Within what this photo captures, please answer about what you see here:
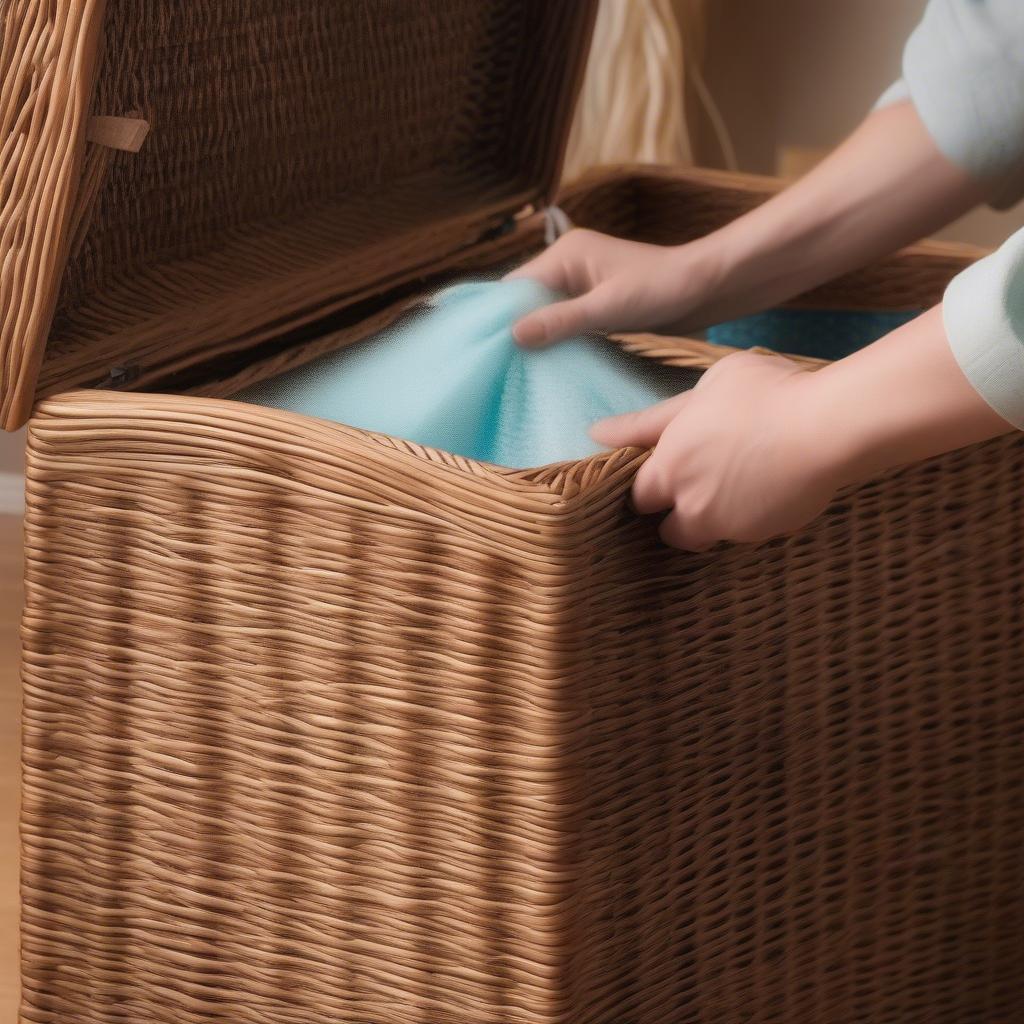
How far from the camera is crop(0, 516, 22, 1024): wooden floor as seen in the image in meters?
0.96

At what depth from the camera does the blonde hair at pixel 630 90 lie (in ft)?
5.46

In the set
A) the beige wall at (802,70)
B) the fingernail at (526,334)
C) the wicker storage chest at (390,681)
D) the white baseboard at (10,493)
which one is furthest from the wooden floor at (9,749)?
the beige wall at (802,70)

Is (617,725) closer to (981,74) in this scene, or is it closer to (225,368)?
(225,368)

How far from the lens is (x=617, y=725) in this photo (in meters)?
0.66

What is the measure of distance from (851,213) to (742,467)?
0.39m

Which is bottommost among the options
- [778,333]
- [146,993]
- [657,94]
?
[146,993]

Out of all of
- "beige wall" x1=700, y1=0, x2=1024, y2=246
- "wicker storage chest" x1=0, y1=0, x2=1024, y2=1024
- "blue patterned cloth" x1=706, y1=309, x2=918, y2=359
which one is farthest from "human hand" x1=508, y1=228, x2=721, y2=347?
"beige wall" x1=700, y1=0, x2=1024, y2=246

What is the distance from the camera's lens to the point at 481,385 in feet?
2.60

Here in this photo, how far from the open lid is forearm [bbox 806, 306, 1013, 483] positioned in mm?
364

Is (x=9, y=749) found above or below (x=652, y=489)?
below

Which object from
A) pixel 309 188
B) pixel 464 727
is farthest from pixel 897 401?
pixel 309 188

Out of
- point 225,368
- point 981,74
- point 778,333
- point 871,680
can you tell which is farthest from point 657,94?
point 871,680

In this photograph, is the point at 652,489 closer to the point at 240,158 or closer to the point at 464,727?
the point at 464,727

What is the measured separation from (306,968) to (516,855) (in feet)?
0.48
